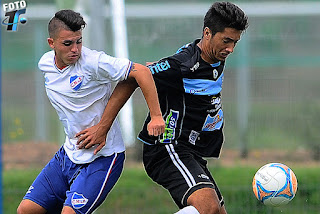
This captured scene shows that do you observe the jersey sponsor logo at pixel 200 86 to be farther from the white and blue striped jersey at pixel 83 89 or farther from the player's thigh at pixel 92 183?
the player's thigh at pixel 92 183

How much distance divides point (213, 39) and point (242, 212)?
10.7 feet

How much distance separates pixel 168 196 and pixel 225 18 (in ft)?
12.6

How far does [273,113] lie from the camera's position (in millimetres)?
11461

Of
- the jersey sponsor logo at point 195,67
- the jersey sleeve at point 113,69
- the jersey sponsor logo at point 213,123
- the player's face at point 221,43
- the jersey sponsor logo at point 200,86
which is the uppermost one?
the player's face at point 221,43

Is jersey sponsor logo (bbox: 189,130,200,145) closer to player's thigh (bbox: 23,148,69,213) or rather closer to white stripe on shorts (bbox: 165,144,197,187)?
white stripe on shorts (bbox: 165,144,197,187)

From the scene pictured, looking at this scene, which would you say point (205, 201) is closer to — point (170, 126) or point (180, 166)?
point (180, 166)

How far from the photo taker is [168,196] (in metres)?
8.86

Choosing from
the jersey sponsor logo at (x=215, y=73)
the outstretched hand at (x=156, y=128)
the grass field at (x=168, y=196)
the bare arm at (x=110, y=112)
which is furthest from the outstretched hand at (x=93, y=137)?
the grass field at (x=168, y=196)

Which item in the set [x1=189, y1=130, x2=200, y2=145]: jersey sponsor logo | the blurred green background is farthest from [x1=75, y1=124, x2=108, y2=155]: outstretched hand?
the blurred green background

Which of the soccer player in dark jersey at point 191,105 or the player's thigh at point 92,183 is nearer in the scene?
the player's thigh at point 92,183

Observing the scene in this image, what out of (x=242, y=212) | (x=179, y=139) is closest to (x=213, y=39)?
(x=179, y=139)

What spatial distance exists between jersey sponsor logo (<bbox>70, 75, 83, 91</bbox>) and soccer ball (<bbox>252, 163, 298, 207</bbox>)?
1675 mm

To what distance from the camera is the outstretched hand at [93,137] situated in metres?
5.41

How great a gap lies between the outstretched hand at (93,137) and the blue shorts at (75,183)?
160mm
